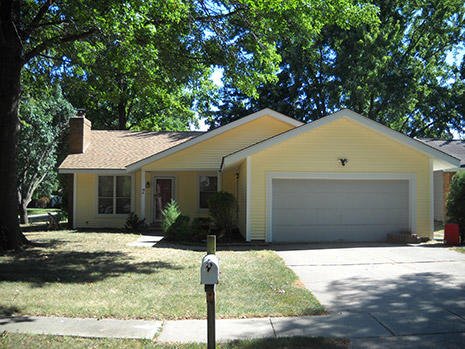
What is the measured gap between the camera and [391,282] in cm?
905

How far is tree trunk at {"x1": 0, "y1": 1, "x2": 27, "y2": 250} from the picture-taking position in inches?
492

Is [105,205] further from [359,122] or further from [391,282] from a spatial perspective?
[391,282]

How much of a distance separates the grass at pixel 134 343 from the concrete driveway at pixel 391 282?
108 cm

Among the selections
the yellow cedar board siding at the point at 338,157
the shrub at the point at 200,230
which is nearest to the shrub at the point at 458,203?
the yellow cedar board siding at the point at 338,157

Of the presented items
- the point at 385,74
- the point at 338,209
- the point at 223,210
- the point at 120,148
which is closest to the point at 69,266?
the point at 223,210

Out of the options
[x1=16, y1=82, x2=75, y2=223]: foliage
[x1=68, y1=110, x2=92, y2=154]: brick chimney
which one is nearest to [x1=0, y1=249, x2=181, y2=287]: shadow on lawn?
[x1=68, y1=110, x2=92, y2=154]: brick chimney

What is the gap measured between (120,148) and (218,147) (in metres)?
5.54

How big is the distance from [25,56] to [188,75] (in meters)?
4.68

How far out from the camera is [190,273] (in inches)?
388

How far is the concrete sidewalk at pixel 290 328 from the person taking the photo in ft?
18.7

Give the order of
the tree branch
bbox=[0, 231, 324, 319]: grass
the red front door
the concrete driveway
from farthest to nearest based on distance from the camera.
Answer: the red front door < the tree branch < bbox=[0, 231, 324, 319]: grass < the concrete driveway

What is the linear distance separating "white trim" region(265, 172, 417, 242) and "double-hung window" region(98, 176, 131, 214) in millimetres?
8608

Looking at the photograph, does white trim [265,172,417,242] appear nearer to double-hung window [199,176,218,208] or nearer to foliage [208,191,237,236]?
foliage [208,191,237,236]

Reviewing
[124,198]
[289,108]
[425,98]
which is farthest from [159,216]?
[425,98]
